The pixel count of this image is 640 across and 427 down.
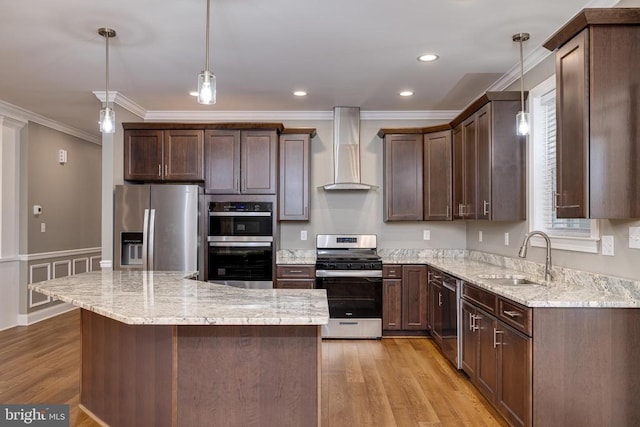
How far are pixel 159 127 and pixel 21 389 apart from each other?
2710 millimetres

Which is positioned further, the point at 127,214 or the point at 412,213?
the point at 412,213

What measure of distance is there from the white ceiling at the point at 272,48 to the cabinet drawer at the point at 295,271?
5.89 ft

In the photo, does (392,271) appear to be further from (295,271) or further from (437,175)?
(437,175)

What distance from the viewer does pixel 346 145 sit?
16.5 ft

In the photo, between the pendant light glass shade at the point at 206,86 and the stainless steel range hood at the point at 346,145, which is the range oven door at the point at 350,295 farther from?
the pendant light glass shade at the point at 206,86

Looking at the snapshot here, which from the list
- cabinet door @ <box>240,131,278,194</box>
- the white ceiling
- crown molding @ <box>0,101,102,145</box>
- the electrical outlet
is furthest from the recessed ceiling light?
the electrical outlet

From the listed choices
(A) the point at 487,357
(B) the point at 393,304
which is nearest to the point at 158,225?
(B) the point at 393,304

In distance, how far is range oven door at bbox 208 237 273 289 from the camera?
Answer: 4.60 metres

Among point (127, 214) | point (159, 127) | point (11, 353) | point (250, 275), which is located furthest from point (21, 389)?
point (159, 127)

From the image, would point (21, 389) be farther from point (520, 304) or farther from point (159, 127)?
point (520, 304)

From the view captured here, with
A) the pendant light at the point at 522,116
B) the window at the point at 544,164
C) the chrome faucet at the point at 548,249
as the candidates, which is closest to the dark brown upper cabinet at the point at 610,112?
the pendant light at the point at 522,116

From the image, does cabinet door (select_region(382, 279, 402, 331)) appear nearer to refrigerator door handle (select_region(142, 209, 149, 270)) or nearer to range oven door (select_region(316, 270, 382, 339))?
range oven door (select_region(316, 270, 382, 339))

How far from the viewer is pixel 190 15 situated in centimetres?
280

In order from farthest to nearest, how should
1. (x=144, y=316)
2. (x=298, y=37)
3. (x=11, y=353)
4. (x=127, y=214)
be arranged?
(x=127, y=214), (x=11, y=353), (x=298, y=37), (x=144, y=316)
